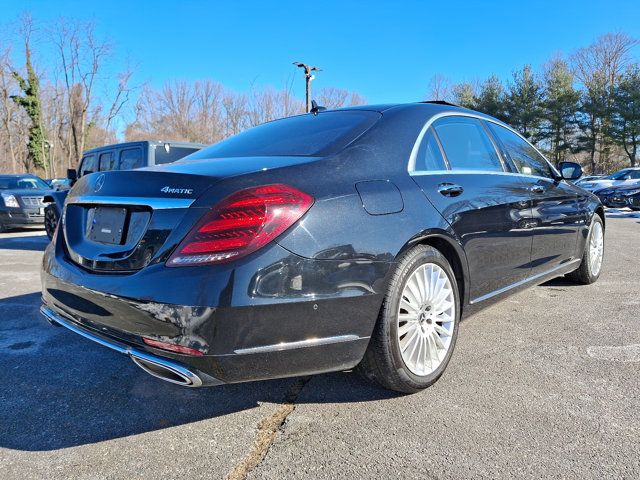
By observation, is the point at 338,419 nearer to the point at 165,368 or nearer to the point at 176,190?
the point at 165,368

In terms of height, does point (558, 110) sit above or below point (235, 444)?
above

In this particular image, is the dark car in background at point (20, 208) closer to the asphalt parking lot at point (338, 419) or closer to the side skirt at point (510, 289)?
the asphalt parking lot at point (338, 419)

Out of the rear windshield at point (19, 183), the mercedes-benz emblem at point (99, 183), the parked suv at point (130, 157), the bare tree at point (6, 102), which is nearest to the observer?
the mercedes-benz emblem at point (99, 183)

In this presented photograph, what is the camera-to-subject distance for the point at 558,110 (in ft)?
125

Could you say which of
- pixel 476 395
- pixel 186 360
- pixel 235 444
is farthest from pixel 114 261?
pixel 476 395

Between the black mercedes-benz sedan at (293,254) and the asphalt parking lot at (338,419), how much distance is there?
296 millimetres

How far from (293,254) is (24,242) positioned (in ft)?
30.9

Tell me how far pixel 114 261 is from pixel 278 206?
30.4 inches

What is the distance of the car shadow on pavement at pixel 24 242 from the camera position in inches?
334

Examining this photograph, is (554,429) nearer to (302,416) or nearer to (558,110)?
(302,416)

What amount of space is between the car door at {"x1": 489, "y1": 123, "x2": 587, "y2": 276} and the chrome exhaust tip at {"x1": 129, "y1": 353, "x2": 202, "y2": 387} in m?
2.59

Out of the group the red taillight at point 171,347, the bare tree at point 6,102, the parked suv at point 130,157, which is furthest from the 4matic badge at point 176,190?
the bare tree at point 6,102

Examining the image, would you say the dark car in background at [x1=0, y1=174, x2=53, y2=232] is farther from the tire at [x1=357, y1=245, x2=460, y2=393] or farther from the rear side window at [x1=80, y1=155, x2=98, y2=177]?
the tire at [x1=357, y1=245, x2=460, y2=393]

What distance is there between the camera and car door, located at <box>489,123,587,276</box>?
348 cm
